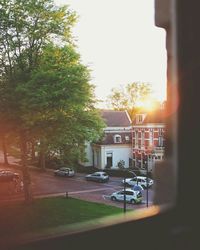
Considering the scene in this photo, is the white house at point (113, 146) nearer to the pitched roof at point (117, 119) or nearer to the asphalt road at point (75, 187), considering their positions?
the pitched roof at point (117, 119)

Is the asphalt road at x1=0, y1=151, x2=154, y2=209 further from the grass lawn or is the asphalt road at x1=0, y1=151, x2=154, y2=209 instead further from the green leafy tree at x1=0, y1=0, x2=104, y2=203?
the green leafy tree at x1=0, y1=0, x2=104, y2=203

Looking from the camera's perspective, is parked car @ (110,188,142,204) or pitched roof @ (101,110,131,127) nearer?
parked car @ (110,188,142,204)

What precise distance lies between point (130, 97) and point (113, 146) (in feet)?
17.9

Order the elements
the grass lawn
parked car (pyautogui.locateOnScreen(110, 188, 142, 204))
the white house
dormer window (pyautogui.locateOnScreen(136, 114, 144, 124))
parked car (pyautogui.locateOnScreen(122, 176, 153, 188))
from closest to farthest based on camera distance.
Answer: the grass lawn, parked car (pyautogui.locateOnScreen(110, 188, 142, 204)), parked car (pyautogui.locateOnScreen(122, 176, 153, 188)), dormer window (pyautogui.locateOnScreen(136, 114, 144, 124)), the white house

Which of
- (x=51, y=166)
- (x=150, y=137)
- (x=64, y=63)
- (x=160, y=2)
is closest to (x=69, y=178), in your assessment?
(x=51, y=166)

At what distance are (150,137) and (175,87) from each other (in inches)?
917

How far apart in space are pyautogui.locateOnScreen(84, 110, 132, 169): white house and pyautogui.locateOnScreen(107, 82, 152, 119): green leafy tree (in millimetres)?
2558

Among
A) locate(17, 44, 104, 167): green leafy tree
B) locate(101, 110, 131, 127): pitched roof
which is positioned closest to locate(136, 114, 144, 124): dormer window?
locate(101, 110, 131, 127): pitched roof

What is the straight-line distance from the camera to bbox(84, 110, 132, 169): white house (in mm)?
25859

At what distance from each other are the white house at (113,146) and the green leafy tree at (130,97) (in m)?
2.56

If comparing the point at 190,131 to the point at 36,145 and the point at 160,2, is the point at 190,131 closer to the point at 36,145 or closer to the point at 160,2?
the point at 160,2

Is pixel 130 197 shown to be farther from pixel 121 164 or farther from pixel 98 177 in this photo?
pixel 121 164

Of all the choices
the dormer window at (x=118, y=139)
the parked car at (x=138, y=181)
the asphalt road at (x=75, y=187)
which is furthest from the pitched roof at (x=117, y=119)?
the parked car at (x=138, y=181)

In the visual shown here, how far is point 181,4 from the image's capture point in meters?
1.14
